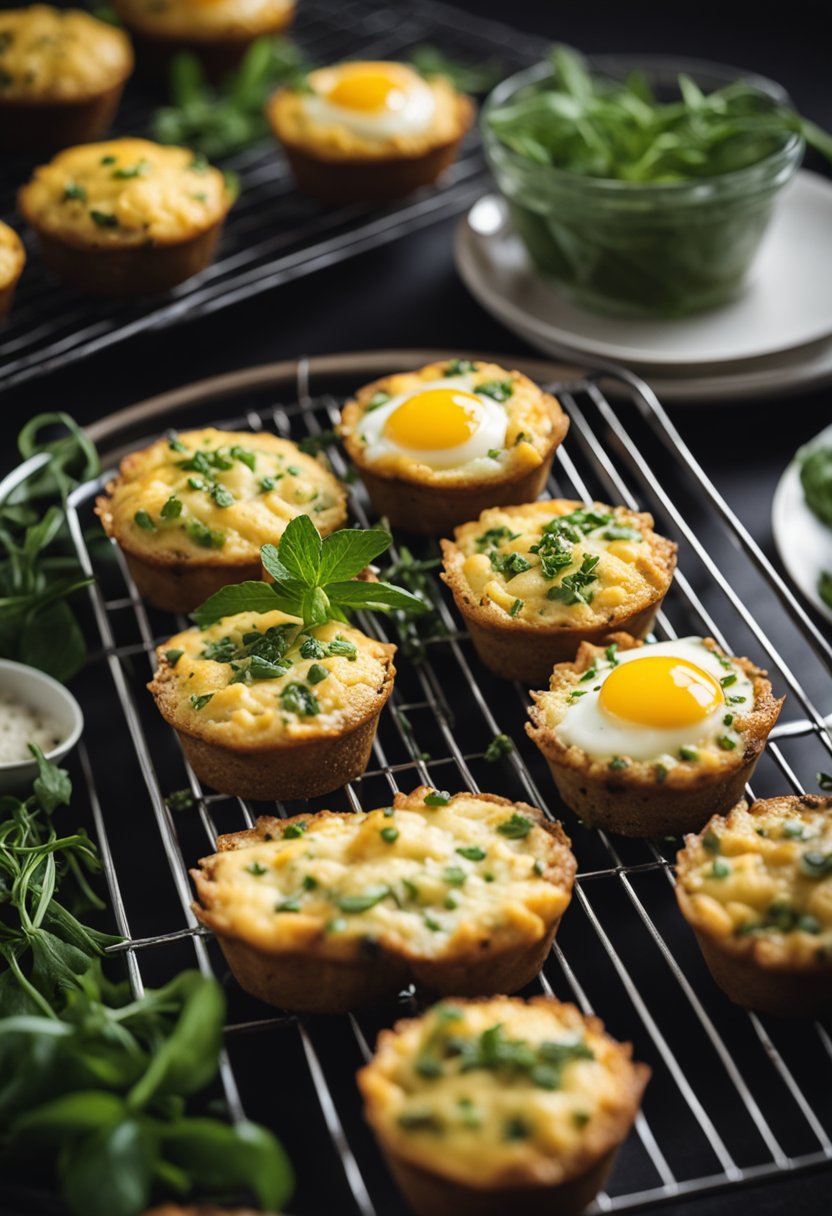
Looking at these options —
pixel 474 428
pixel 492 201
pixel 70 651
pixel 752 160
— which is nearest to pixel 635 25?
pixel 492 201

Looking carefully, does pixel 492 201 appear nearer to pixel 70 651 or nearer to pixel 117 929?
pixel 70 651

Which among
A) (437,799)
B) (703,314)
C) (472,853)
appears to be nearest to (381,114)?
(703,314)

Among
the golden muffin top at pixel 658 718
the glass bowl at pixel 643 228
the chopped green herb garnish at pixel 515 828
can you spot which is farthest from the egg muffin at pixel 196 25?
the chopped green herb garnish at pixel 515 828

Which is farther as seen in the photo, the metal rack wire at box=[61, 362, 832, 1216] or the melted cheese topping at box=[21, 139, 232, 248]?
the melted cheese topping at box=[21, 139, 232, 248]

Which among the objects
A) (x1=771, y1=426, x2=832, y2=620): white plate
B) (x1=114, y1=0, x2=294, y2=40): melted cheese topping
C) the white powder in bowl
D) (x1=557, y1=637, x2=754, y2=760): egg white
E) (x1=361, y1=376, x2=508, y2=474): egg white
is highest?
(x1=114, y1=0, x2=294, y2=40): melted cheese topping

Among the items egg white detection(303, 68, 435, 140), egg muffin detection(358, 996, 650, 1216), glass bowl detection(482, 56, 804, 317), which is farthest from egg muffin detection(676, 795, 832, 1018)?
egg white detection(303, 68, 435, 140)

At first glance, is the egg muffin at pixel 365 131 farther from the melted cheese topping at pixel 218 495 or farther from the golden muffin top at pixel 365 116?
the melted cheese topping at pixel 218 495

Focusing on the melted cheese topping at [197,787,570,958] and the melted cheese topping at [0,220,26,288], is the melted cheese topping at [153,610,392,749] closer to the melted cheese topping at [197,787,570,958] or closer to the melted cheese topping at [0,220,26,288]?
the melted cheese topping at [197,787,570,958]

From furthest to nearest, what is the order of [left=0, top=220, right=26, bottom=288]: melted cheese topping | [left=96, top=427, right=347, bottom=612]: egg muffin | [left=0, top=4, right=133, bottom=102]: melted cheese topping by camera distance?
[left=0, top=4, right=133, bottom=102]: melted cheese topping, [left=0, top=220, right=26, bottom=288]: melted cheese topping, [left=96, top=427, right=347, bottom=612]: egg muffin
